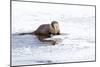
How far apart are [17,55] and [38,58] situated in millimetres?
246

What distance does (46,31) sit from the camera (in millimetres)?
2490

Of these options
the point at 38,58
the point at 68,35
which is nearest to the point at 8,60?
the point at 38,58

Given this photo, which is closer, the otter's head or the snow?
the snow

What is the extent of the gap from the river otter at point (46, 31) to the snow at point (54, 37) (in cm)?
4

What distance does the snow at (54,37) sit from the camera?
93.1 inches

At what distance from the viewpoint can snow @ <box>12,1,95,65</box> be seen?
7.76 feet

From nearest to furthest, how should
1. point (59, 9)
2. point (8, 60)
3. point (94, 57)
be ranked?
point (8, 60) < point (59, 9) < point (94, 57)

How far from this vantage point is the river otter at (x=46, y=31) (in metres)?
2.45

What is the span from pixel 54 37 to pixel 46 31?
0.12 metres

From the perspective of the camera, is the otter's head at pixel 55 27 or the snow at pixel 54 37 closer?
the snow at pixel 54 37

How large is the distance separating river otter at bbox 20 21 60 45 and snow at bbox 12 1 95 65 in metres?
0.04

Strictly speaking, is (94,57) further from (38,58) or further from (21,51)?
(21,51)

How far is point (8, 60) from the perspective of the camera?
7.62ft

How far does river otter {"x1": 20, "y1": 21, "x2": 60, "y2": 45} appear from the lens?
2447mm
